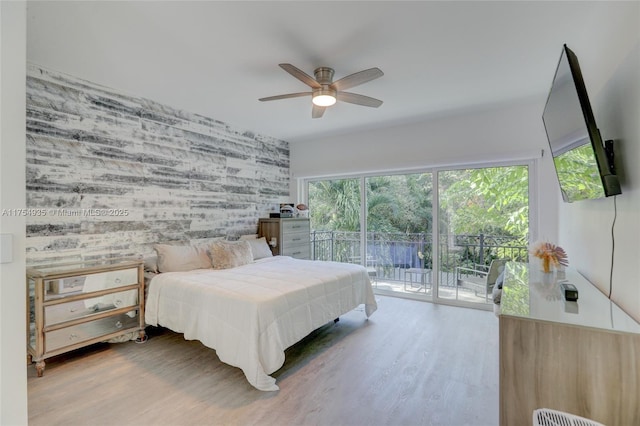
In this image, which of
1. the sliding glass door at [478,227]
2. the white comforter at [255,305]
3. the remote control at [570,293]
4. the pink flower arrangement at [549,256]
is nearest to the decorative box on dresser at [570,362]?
the remote control at [570,293]

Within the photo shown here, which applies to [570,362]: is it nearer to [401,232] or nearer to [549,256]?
[549,256]

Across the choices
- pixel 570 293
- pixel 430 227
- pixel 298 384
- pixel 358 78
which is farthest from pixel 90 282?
pixel 430 227

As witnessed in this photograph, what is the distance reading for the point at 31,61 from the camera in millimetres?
2412

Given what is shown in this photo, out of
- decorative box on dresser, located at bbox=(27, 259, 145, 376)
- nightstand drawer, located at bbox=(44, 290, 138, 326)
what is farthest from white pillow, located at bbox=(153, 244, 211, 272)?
nightstand drawer, located at bbox=(44, 290, 138, 326)

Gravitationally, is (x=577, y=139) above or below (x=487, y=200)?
above

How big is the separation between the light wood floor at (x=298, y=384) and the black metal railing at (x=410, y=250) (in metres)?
1.05

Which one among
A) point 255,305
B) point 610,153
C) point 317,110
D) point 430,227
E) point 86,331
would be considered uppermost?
point 317,110

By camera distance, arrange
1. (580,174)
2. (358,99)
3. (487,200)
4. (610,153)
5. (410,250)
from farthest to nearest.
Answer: (410,250) → (487,200) → (358,99) → (580,174) → (610,153)

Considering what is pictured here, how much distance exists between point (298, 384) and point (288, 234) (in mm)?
2513

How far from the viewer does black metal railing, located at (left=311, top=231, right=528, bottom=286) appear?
3.69m

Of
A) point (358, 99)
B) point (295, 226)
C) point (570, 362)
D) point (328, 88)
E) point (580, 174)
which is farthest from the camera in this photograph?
point (295, 226)

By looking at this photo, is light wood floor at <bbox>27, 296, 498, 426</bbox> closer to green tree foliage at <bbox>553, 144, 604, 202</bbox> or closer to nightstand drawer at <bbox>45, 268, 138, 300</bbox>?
nightstand drawer at <bbox>45, 268, 138, 300</bbox>

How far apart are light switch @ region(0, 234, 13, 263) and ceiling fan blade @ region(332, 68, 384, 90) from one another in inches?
82.4

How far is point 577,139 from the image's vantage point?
1521 millimetres
